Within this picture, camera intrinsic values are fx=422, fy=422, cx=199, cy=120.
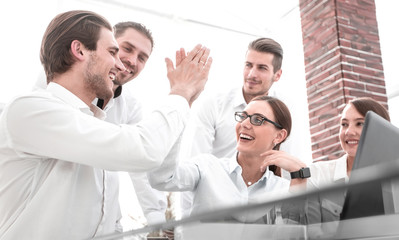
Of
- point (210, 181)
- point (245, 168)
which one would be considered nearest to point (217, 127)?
point (245, 168)

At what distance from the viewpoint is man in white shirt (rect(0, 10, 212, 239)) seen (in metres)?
1.00

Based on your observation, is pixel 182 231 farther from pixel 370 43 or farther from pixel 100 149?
pixel 370 43

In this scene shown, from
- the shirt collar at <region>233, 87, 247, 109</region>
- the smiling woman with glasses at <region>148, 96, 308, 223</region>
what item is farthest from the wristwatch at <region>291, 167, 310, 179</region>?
the shirt collar at <region>233, 87, 247, 109</region>

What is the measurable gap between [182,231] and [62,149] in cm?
54

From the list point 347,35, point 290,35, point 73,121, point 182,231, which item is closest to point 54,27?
point 73,121

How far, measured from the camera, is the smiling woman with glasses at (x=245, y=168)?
1454 millimetres

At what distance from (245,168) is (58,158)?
0.91m

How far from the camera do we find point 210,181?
1580mm

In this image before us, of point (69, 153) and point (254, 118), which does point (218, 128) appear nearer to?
point (254, 118)

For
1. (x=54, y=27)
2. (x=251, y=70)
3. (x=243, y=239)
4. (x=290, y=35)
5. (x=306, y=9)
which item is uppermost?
(x=290, y=35)

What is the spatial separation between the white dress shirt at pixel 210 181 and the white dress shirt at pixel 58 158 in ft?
1.02

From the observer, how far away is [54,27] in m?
1.29

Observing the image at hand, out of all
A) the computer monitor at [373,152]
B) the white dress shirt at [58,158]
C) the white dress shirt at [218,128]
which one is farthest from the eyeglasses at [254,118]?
the computer monitor at [373,152]

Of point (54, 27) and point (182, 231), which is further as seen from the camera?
point (54, 27)
